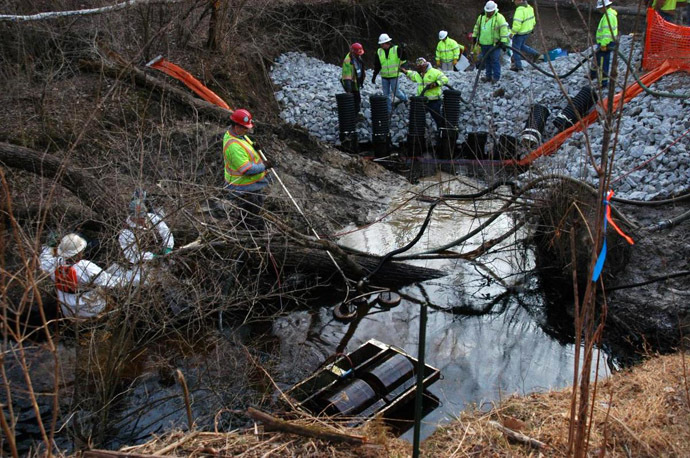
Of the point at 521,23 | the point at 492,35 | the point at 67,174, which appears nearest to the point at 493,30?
the point at 492,35

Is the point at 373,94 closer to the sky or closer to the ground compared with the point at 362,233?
closer to the sky

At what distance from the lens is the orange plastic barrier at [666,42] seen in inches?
425

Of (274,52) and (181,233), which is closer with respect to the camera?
(181,233)

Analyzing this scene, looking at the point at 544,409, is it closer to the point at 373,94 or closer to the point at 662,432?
the point at 662,432

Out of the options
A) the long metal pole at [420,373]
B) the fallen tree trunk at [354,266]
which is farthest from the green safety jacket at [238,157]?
the long metal pole at [420,373]

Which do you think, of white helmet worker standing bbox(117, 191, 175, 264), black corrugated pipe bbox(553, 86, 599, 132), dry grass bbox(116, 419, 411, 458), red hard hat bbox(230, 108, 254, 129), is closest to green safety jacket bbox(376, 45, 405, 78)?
black corrugated pipe bbox(553, 86, 599, 132)

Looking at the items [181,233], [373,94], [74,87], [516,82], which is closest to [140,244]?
[181,233]

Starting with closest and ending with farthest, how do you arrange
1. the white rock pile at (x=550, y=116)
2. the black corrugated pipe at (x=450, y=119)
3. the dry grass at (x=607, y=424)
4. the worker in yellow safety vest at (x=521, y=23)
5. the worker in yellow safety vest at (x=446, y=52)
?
the dry grass at (x=607, y=424) < the white rock pile at (x=550, y=116) < the black corrugated pipe at (x=450, y=119) < the worker in yellow safety vest at (x=521, y=23) < the worker in yellow safety vest at (x=446, y=52)

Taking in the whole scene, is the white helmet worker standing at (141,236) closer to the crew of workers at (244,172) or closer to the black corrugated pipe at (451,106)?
the crew of workers at (244,172)

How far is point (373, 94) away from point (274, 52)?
3192 millimetres

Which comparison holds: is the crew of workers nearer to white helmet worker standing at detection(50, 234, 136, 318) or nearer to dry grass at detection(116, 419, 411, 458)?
white helmet worker standing at detection(50, 234, 136, 318)

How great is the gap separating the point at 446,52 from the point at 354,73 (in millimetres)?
3513

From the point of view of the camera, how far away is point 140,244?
5.52m

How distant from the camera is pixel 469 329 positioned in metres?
7.79
